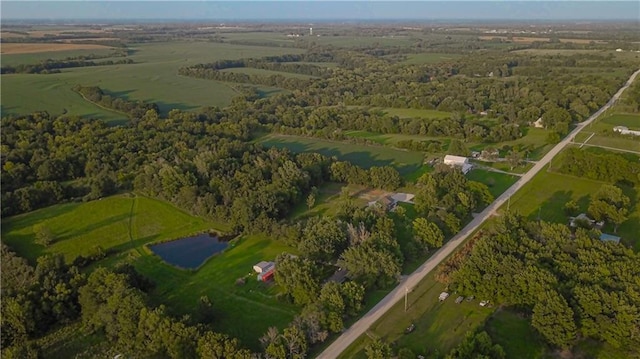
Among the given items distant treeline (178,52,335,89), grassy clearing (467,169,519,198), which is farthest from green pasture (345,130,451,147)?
distant treeline (178,52,335,89)

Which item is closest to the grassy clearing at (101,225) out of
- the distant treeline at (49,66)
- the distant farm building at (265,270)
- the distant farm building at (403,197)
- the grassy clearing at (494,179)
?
the distant farm building at (265,270)

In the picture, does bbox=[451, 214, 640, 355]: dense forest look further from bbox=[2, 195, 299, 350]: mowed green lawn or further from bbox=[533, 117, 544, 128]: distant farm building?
bbox=[533, 117, 544, 128]: distant farm building

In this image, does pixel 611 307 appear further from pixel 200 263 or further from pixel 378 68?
pixel 378 68

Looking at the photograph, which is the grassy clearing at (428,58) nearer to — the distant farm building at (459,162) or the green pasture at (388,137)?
the green pasture at (388,137)

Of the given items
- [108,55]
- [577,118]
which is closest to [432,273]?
[577,118]

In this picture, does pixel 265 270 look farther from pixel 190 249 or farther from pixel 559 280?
pixel 559 280

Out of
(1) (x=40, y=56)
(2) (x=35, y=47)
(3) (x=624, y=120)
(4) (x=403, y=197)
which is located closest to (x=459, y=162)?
(4) (x=403, y=197)
